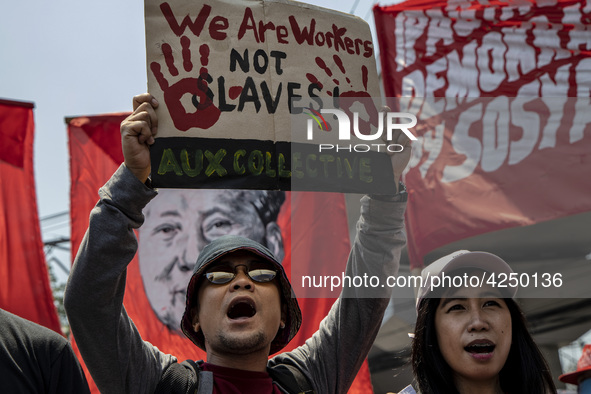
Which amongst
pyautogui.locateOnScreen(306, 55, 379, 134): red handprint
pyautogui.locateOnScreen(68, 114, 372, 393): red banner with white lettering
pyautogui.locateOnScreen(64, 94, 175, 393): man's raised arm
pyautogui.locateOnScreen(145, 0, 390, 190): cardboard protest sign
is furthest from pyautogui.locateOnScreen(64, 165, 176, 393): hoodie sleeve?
pyautogui.locateOnScreen(68, 114, 372, 393): red banner with white lettering

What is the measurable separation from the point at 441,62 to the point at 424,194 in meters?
0.98

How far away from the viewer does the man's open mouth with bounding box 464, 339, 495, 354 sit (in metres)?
2.30

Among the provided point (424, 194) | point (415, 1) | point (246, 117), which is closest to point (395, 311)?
point (424, 194)

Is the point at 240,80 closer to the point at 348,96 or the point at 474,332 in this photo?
the point at 348,96

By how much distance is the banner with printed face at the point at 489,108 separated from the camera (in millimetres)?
4195

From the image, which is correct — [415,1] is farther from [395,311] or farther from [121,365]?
[121,365]

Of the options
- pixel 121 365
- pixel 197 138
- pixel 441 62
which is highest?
pixel 441 62

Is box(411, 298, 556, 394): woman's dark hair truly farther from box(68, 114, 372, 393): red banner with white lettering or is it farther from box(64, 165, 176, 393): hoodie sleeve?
box(68, 114, 372, 393): red banner with white lettering

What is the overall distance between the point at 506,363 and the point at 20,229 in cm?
391

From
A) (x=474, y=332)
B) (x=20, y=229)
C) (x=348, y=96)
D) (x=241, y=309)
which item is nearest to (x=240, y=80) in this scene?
(x=348, y=96)

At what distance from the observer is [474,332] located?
2.31 m

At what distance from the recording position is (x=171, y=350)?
461 centimetres

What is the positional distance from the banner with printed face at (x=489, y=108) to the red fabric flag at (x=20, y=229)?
2669 mm

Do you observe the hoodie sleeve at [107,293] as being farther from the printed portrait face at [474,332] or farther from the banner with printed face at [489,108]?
the banner with printed face at [489,108]
